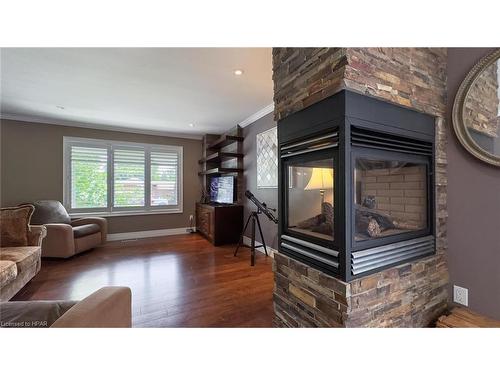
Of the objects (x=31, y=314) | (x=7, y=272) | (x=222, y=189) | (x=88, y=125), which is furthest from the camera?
(x=222, y=189)

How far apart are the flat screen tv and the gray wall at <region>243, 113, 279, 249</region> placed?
298 mm

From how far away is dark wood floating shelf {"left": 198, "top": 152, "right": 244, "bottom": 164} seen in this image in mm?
4160

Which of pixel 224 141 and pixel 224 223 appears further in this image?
pixel 224 141

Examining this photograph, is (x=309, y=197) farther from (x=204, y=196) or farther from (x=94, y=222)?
(x=94, y=222)

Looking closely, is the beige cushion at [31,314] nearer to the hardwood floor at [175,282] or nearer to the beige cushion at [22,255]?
the hardwood floor at [175,282]

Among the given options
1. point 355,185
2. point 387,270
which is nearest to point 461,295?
point 387,270

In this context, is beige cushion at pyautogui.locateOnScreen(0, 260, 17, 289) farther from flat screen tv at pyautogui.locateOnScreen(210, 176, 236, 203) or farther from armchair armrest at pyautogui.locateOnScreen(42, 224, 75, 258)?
flat screen tv at pyautogui.locateOnScreen(210, 176, 236, 203)

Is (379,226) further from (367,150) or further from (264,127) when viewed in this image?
(264,127)

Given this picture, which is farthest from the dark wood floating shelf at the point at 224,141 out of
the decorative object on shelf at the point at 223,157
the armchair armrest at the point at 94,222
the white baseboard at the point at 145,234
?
the armchair armrest at the point at 94,222

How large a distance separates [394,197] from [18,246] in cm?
390

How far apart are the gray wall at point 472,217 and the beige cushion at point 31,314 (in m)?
2.50

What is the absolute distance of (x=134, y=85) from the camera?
2561mm

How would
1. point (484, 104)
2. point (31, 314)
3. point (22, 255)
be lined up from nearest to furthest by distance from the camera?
1. point (31, 314)
2. point (484, 104)
3. point (22, 255)
